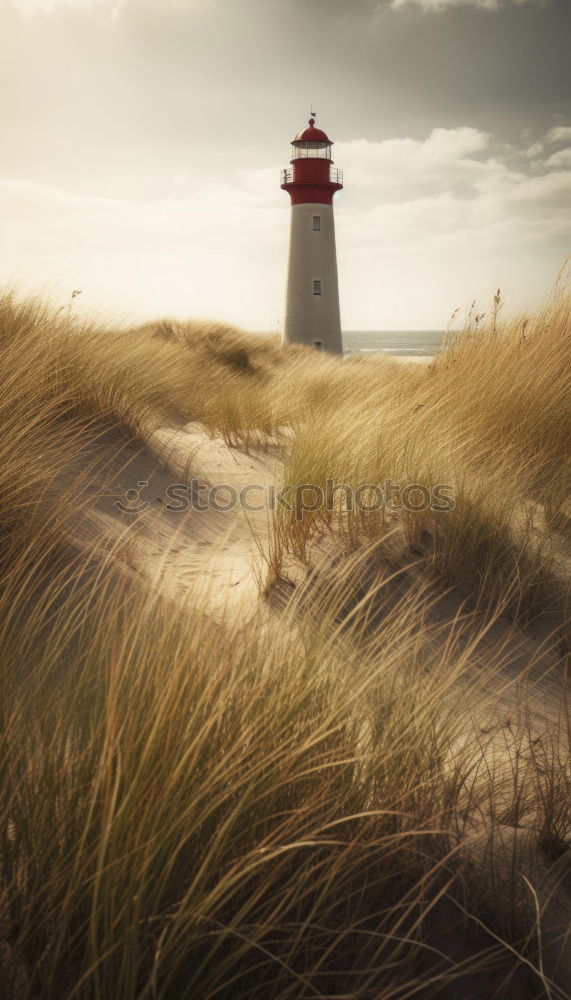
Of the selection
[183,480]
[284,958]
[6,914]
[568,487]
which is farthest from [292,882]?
[183,480]

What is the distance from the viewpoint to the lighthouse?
55.1 ft

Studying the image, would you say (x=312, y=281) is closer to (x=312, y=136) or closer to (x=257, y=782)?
(x=312, y=136)

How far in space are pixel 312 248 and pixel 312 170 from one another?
1.99 m

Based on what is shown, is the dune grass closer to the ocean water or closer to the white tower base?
the white tower base

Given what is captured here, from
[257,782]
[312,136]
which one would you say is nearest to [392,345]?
[312,136]

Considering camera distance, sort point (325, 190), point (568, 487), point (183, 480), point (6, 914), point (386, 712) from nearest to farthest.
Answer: point (6, 914)
point (386, 712)
point (568, 487)
point (183, 480)
point (325, 190)

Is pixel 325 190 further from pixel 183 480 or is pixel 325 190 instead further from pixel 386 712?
pixel 386 712

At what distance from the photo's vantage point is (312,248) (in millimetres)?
16906

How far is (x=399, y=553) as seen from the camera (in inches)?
115

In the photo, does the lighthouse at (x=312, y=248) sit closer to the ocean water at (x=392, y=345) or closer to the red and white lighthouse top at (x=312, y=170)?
the red and white lighthouse top at (x=312, y=170)

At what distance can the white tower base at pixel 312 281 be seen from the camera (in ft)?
55.4

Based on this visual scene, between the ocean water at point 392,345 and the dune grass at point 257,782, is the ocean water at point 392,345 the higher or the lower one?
the higher one

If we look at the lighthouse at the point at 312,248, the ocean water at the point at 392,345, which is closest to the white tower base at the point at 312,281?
the lighthouse at the point at 312,248

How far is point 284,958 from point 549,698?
155 centimetres
